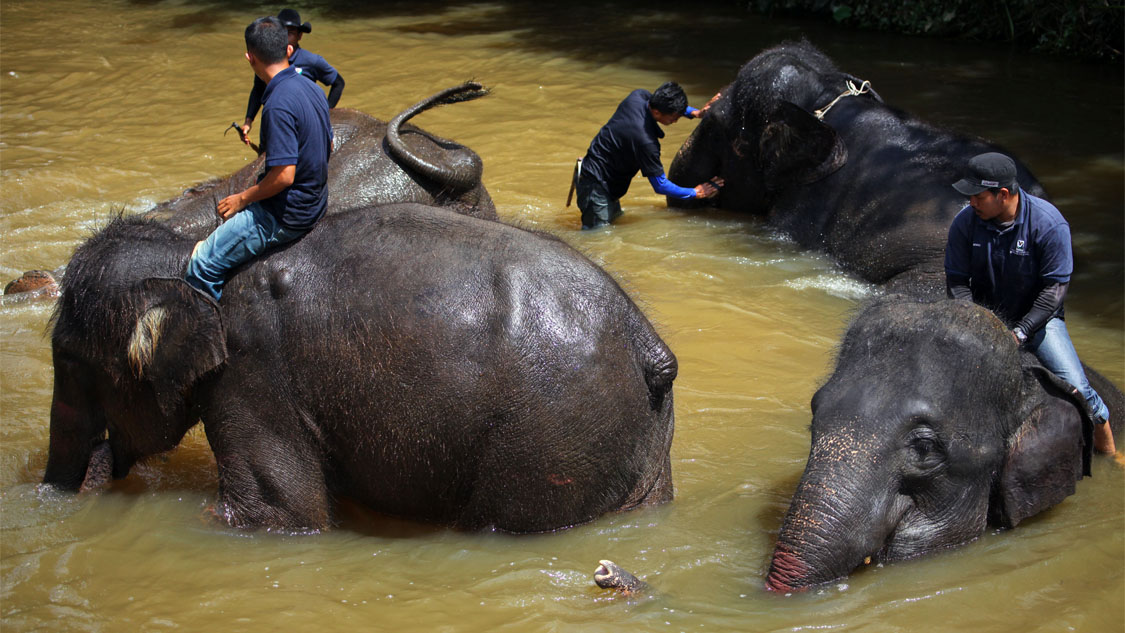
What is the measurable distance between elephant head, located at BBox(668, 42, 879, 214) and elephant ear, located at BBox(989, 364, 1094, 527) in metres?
3.65

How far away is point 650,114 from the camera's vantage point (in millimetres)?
7941

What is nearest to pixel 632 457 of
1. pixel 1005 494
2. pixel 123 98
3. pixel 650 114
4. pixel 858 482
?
pixel 858 482

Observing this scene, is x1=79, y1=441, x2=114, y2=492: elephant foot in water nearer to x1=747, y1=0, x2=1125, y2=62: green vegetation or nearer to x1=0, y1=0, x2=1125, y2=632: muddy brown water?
x1=0, y1=0, x2=1125, y2=632: muddy brown water

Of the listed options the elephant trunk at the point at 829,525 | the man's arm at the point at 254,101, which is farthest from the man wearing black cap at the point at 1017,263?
the man's arm at the point at 254,101

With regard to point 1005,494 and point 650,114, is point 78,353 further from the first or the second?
point 650,114

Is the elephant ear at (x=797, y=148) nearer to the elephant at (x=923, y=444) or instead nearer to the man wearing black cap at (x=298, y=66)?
the man wearing black cap at (x=298, y=66)

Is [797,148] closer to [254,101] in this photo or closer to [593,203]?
[593,203]

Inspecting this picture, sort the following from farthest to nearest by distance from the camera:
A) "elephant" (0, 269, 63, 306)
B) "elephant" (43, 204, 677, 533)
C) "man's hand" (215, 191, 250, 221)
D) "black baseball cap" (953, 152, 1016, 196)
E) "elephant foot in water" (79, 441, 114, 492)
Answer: "elephant" (0, 269, 63, 306)
"elephant foot in water" (79, 441, 114, 492)
"black baseball cap" (953, 152, 1016, 196)
"man's hand" (215, 191, 250, 221)
"elephant" (43, 204, 677, 533)

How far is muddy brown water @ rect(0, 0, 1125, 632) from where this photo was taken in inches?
150

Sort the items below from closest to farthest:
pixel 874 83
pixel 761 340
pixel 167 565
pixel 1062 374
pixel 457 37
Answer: pixel 167 565 → pixel 1062 374 → pixel 761 340 → pixel 874 83 → pixel 457 37

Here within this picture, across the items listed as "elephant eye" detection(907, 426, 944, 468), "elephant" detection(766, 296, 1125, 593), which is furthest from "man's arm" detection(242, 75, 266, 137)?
"elephant eye" detection(907, 426, 944, 468)

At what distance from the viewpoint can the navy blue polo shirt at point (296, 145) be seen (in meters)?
4.18

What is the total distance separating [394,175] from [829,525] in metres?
3.24

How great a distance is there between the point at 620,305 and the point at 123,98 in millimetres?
9108
